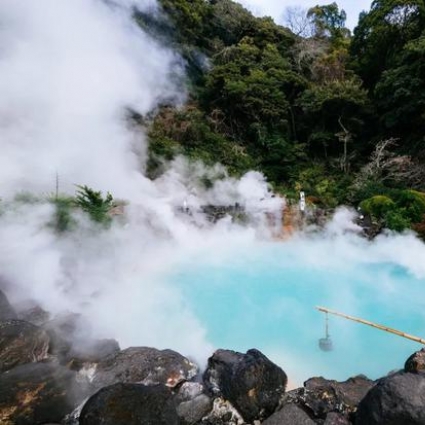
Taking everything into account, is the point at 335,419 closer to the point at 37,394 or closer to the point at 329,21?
the point at 37,394

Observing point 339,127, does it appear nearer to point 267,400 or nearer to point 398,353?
point 398,353

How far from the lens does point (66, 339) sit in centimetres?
445

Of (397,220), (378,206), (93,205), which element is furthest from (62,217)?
(378,206)

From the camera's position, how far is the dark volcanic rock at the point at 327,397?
11.5 ft

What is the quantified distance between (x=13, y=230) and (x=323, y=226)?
9.22 metres

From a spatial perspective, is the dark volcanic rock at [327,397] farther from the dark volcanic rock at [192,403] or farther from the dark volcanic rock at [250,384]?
the dark volcanic rock at [192,403]

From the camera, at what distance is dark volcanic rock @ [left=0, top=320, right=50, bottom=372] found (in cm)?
386

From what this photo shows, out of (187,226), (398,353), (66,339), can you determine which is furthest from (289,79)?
(66,339)

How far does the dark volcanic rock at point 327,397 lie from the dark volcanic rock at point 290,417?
0.16m

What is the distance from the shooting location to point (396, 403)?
2936 mm

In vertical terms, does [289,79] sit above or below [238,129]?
above

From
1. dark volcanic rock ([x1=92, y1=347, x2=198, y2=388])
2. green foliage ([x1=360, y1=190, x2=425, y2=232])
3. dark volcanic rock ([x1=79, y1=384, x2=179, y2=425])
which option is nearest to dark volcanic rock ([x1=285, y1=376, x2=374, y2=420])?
dark volcanic rock ([x1=92, y1=347, x2=198, y2=388])

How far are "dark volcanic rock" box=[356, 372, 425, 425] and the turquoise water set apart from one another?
1511mm

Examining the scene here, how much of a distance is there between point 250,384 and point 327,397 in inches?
33.0
